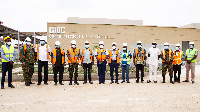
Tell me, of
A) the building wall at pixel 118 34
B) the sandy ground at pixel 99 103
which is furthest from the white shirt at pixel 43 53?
the building wall at pixel 118 34

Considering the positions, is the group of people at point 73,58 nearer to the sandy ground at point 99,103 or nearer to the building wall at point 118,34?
the sandy ground at point 99,103

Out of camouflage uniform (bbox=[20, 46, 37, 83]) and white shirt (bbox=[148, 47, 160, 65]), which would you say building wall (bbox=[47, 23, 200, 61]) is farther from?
white shirt (bbox=[148, 47, 160, 65])

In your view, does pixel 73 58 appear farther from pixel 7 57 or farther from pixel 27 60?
pixel 7 57

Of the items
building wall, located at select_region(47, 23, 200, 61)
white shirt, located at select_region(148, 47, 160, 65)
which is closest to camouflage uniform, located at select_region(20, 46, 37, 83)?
white shirt, located at select_region(148, 47, 160, 65)

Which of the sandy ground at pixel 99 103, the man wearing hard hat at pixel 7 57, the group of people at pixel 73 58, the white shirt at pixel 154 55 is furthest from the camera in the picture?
the white shirt at pixel 154 55

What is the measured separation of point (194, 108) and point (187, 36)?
37.7 meters

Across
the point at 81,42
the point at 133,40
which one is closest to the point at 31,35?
the point at 81,42

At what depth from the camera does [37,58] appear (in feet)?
33.3

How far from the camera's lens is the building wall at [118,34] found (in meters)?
35.3

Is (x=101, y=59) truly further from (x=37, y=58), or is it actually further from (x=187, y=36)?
(x=187, y=36)

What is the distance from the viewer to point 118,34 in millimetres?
37312

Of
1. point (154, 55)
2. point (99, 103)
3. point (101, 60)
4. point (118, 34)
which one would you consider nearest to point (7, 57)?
point (101, 60)

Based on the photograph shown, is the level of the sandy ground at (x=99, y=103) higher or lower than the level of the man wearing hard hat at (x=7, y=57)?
lower

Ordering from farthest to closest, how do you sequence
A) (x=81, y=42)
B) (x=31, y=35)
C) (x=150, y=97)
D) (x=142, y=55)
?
(x=31, y=35) < (x=81, y=42) < (x=142, y=55) < (x=150, y=97)
